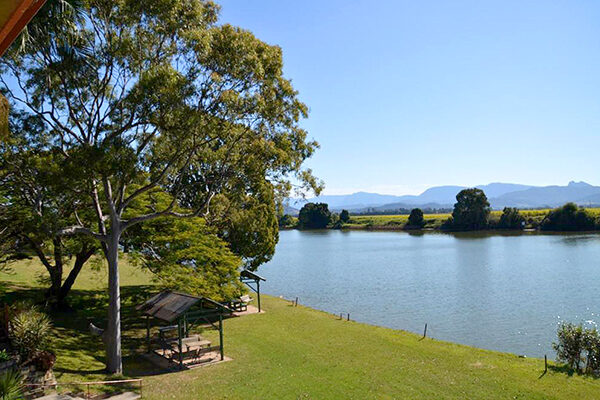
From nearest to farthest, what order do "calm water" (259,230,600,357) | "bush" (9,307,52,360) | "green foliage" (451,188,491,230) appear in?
"bush" (9,307,52,360) → "calm water" (259,230,600,357) → "green foliage" (451,188,491,230)

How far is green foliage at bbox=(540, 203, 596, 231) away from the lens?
284ft

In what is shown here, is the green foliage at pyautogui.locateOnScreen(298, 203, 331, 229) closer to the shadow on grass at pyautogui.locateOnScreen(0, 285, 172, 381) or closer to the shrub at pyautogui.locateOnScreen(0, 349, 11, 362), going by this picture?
the shadow on grass at pyautogui.locateOnScreen(0, 285, 172, 381)

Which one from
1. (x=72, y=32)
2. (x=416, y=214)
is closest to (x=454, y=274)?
(x=72, y=32)

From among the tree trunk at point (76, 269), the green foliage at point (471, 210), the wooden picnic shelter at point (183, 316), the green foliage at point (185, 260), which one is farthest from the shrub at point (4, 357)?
the green foliage at point (471, 210)

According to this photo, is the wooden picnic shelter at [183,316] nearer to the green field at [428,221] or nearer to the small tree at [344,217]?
the green field at [428,221]

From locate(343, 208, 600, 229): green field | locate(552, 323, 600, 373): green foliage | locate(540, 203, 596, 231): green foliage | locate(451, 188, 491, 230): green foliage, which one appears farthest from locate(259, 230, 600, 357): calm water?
locate(343, 208, 600, 229): green field

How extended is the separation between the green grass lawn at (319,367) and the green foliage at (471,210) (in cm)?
8096

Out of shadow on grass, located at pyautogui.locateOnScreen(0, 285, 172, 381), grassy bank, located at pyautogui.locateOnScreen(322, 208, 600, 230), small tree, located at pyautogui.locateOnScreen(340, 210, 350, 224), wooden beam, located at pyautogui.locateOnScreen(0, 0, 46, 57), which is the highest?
wooden beam, located at pyautogui.locateOnScreen(0, 0, 46, 57)

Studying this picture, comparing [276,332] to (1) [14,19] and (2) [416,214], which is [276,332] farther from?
(2) [416,214]

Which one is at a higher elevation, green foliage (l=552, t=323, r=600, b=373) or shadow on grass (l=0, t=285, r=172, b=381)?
shadow on grass (l=0, t=285, r=172, b=381)

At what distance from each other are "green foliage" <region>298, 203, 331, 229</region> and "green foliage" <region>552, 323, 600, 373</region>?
370ft

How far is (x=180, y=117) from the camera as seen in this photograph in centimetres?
1295

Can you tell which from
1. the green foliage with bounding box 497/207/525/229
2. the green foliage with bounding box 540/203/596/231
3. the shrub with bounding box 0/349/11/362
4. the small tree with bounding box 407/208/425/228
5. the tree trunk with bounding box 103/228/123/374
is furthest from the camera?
the small tree with bounding box 407/208/425/228

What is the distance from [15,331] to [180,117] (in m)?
7.73
